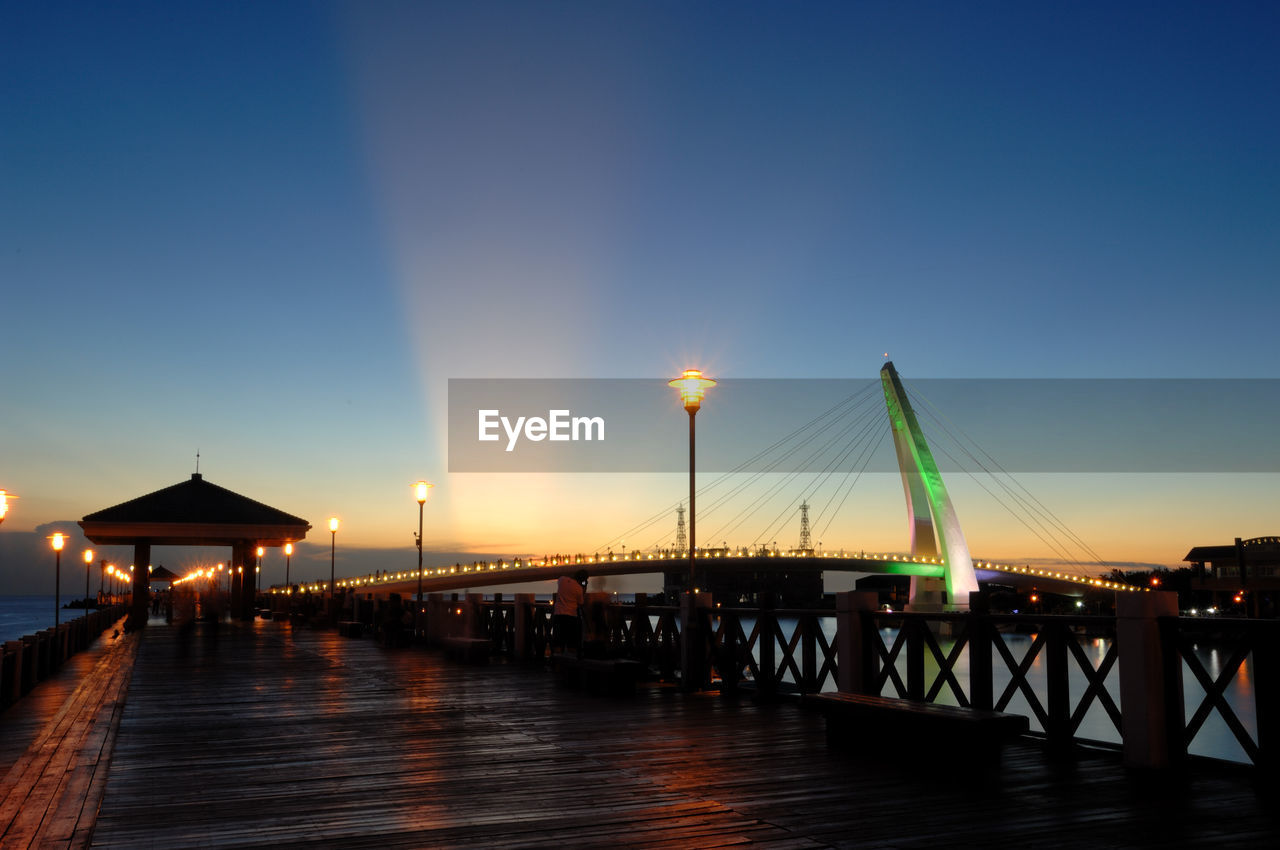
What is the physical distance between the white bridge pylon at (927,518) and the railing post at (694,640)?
181 ft

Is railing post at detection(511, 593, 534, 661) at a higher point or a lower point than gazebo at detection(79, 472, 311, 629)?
lower

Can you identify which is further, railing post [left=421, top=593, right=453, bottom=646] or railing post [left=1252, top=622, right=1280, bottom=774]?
railing post [left=421, top=593, right=453, bottom=646]

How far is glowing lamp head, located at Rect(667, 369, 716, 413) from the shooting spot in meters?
16.1

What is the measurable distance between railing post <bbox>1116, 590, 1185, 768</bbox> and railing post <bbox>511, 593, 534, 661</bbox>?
1378 cm

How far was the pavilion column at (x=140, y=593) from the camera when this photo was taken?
4050 cm

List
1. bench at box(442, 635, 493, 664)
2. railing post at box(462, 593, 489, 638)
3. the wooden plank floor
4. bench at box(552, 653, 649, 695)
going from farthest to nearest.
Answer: railing post at box(462, 593, 489, 638)
bench at box(442, 635, 493, 664)
bench at box(552, 653, 649, 695)
the wooden plank floor

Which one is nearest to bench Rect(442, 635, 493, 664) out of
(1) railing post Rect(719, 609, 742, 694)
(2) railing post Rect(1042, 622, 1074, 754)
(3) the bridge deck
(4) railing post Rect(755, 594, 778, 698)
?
(1) railing post Rect(719, 609, 742, 694)

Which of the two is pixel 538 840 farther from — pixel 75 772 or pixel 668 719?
Result: pixel 668 719

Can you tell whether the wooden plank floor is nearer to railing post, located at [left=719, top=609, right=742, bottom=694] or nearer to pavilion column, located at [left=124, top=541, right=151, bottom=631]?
railing post, located at [left=719, top=609, right=742, bottom=694]

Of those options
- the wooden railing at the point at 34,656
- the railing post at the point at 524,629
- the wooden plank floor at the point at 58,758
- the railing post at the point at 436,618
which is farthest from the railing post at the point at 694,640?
the railing post at the point at 436,618

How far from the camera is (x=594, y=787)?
304 inches

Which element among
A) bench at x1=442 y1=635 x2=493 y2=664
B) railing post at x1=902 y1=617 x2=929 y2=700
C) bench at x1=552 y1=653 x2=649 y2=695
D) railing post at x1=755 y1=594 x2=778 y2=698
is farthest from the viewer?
bench at x1=442 y1=635 x2=493 y2=664

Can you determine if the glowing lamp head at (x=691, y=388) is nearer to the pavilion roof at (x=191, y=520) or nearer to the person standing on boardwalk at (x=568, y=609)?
the person standing on boardwalk at (x=568, y=609)

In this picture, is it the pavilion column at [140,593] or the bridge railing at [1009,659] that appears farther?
the pavilion column at [140,593]
